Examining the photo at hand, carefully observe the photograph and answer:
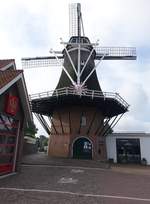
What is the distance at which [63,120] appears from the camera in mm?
25547

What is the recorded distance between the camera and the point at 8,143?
13.2m

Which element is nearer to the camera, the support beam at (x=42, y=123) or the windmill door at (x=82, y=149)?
the windmill door at (x=82, y=149)

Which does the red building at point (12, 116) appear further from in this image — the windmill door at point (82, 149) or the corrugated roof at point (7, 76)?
the windmill door at point (82, 149)

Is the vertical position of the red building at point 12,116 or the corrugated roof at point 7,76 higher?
the corrugated roof at point 7,76

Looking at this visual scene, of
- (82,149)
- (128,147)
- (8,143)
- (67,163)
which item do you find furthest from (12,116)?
(128,147)

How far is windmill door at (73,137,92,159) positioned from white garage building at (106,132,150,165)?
2942 millimetres

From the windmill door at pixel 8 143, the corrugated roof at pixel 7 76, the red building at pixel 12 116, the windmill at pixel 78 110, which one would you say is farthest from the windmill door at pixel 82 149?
the corrugated roof at pixel 7 76

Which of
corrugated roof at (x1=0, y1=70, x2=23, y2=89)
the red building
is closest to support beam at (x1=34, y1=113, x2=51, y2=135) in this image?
the red building

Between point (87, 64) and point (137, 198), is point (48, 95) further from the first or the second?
point (137, 198)

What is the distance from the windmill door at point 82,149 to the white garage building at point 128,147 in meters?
2.94

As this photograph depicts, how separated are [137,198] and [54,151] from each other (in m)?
17.2

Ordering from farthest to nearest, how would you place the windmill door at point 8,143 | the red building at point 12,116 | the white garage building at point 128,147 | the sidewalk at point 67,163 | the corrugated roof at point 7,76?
1. the white garage building at point 128,147
2. the sidewalk at point 67,163
3. the windmill door at point 8,143
4. the red building at point 12,116
5. the corrugated roof at point 7,76

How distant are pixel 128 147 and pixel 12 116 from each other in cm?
1682

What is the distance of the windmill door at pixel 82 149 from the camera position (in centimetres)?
2486
